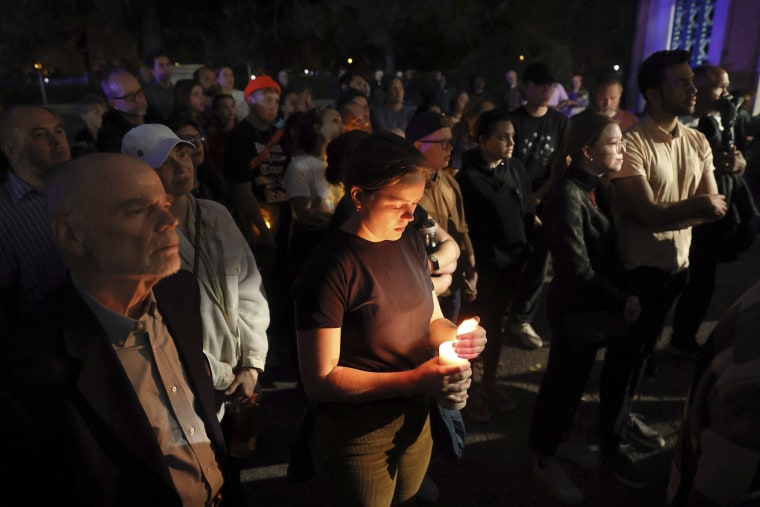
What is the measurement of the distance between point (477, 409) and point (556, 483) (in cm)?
83

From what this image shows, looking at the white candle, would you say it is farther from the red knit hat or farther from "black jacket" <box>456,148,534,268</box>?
the red knit hat

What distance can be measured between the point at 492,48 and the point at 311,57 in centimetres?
1393

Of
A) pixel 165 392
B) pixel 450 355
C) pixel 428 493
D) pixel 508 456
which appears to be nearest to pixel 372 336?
pixel 450 355

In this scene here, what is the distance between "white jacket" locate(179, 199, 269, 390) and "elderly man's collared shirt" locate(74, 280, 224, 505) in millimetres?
487

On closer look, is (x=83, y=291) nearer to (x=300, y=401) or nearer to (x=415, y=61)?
(x=300, y=401)

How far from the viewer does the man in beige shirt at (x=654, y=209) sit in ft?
9.86

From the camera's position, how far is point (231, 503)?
1988mm

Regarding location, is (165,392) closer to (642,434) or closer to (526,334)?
(642,434)

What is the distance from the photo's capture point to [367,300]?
1.86 meters

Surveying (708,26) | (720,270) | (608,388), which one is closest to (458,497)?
(608,388)

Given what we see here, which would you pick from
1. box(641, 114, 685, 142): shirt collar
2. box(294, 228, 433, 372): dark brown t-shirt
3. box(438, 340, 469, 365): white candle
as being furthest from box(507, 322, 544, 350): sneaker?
box(438, 340, 469, 365): white candle

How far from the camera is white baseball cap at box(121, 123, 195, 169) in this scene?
2.47 meters

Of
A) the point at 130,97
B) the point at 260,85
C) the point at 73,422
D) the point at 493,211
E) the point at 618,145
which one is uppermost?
the point at 260,85

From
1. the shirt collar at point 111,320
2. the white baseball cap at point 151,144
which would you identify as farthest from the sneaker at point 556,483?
the white baseball cap at point 151,144
